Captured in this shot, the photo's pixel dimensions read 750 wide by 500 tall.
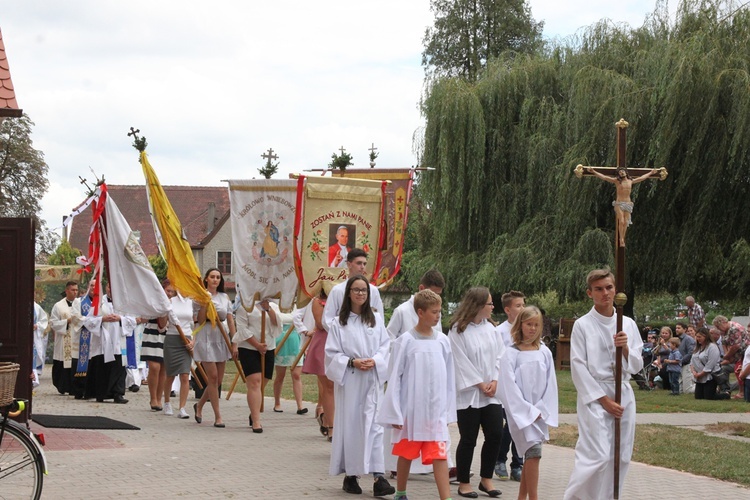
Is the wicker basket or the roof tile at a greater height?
the roof tile

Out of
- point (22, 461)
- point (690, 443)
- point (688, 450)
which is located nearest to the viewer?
point (22, 461)

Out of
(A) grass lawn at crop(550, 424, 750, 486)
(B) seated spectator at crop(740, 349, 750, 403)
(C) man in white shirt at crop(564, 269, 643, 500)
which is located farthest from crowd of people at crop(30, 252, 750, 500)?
(B) seated spectator at crop(740, 349, 750, 403)

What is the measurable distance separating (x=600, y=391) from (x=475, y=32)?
130ft

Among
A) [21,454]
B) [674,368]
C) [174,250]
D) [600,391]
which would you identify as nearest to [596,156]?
[674,368]

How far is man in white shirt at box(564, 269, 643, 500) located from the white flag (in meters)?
7.44

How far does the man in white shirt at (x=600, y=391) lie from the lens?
7551mm

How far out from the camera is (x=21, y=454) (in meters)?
7.63

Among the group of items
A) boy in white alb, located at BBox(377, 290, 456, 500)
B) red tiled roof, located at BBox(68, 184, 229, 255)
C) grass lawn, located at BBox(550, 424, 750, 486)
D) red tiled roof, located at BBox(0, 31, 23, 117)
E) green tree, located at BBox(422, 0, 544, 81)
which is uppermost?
green tree, located at BBox(422, 0, 544, 81)

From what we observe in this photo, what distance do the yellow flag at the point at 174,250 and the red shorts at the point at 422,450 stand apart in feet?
19.3

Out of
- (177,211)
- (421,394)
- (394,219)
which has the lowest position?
(421,394)

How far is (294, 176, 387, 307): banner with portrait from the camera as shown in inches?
535

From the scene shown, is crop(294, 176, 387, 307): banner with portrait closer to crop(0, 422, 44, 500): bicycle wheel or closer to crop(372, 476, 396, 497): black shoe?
crop(372, 476, 396, 497): black shoe

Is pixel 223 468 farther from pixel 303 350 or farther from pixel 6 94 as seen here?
pixel 6 94

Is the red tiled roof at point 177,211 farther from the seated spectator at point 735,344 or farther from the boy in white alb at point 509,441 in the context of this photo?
the boy in white alb at point 509,441
